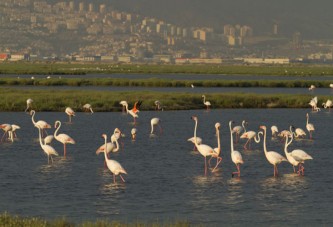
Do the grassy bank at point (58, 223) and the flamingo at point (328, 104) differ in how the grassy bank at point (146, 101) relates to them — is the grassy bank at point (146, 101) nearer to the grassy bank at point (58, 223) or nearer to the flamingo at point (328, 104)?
the flamingo at point (328, 104)

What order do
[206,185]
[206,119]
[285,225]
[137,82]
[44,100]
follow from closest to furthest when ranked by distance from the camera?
[285,225] → [206,185] → [206,119] → [44,100] → [137,82]

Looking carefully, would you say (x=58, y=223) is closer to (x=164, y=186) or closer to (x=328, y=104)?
(x=164, y=186)

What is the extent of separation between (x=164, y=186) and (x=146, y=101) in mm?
36687

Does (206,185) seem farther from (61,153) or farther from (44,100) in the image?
(44,100)

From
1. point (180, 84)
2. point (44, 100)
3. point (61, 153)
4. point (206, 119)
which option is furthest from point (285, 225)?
point (180, 84)

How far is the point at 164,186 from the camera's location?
2761 centimetres

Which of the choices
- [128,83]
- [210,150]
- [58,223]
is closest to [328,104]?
[210,150]

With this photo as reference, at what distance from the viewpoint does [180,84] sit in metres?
104

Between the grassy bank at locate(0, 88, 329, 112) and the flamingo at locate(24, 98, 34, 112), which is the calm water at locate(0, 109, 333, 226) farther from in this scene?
the grassy bank at locate(0, 88, 329, 112)

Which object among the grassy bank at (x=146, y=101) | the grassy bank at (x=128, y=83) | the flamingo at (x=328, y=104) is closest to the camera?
the grassy bank at (x=146, y=101)

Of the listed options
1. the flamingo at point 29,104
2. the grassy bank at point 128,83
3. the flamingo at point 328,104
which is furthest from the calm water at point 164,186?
the grassy bank at point 128,83

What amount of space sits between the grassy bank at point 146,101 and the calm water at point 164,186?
1681cm

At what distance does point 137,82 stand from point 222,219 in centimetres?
8170

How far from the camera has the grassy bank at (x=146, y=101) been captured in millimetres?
59969
